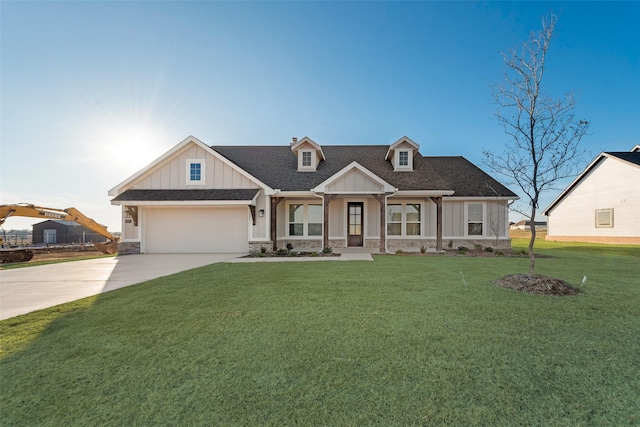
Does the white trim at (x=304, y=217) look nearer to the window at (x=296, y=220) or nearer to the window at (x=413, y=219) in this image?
the window at (x=296, y=220)

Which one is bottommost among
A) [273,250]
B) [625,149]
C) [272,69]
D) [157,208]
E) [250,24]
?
[273,250]

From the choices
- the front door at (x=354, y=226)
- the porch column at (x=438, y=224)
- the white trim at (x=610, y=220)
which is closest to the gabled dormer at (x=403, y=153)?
the porch column at (x=438, y=224)

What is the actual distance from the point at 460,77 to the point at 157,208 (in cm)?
1736

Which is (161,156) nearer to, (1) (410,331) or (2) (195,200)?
(2) (195,200)

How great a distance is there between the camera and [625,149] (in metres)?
20.7

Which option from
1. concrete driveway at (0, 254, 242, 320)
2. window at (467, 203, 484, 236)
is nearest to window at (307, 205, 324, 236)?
concrete driveway at (0, 254, 242, 320)

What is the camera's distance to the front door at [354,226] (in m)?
14.8

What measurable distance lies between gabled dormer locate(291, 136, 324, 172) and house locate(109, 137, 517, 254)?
2.2 inches

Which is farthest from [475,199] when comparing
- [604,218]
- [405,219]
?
[604,218]

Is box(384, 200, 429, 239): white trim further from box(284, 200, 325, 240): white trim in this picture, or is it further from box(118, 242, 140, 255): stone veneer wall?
box(118, 242, 140, 255): stone veneer wall

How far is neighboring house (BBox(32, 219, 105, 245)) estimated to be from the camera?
1072 inches

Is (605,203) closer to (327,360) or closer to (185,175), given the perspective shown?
(327,360)

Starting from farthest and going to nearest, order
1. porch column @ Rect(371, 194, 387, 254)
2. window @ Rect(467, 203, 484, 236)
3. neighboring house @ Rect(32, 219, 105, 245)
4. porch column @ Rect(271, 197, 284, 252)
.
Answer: neighboring house @ Rect(32, 219, 105, 245) → window @ Rect(467, 203, 484, 236) → porch column @ Rect(271, 197, 284, 252) → porch column @ Rect(371, 194, 387, 254)

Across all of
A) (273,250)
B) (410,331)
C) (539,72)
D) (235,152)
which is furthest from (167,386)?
(235,152)
